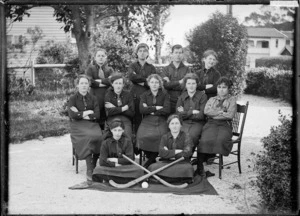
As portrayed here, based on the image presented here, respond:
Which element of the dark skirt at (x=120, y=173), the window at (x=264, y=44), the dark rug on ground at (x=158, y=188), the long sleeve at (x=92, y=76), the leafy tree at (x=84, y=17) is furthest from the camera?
the window at (x=264, y=44)

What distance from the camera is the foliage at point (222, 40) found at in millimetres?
14906

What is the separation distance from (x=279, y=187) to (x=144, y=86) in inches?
138

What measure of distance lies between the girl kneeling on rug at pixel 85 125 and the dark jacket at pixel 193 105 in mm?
1416

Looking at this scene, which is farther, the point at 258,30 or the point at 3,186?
the point at 258,30

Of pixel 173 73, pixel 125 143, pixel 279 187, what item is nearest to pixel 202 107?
pixel 173 73

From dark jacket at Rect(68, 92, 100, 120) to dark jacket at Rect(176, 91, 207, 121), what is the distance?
4.50 ft

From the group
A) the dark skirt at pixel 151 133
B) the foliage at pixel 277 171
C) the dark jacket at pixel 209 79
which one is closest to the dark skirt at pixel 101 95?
the dark skirt at pixel 151 133

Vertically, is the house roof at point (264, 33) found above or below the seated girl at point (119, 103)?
above

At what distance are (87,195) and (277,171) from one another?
2484 millimetres

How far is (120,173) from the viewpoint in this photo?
18.9 ft

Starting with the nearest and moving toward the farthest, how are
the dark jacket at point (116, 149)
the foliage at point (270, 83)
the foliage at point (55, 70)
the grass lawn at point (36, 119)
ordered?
the dark jacket at point (116, 149), the grass lawn at point (36, 119), the foliage at point (55, 70), the foliage at point (270, 83)

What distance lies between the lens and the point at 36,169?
669 cm

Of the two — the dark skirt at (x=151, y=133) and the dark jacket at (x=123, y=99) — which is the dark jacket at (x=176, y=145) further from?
the dark jacket at (x=123, y=99)

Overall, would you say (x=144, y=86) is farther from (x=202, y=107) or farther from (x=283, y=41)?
(x=283, y=41)
